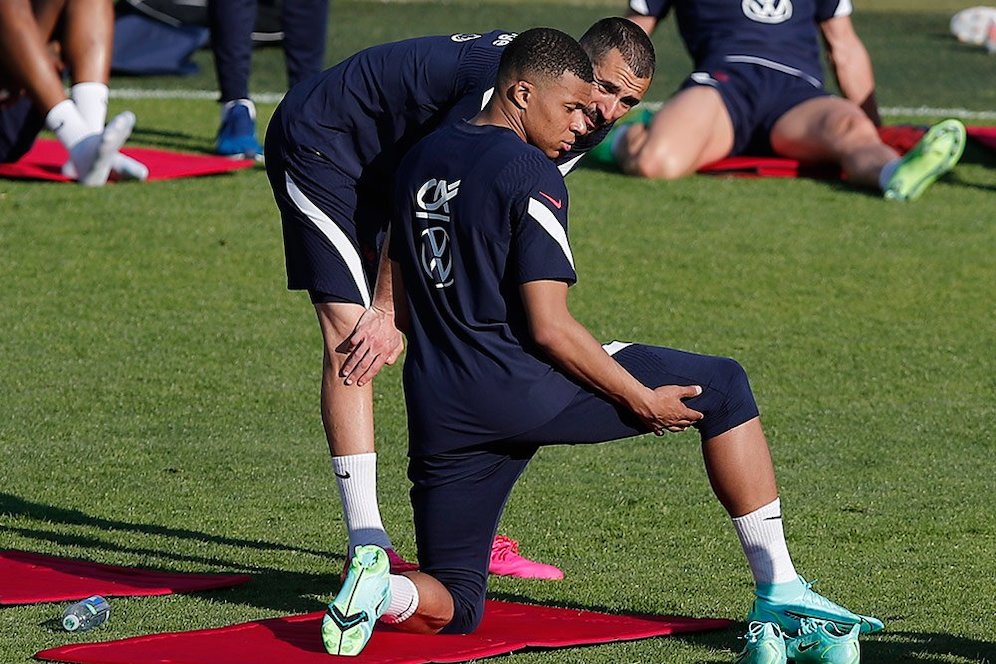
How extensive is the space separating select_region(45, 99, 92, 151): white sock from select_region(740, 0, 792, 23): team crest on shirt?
10.8ft

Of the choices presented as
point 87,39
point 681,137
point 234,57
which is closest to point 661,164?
point 681,137

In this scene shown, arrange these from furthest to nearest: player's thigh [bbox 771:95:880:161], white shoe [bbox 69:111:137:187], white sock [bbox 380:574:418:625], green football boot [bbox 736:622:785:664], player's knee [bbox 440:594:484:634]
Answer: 1. player's thigh [bbox 771:95:880:161]
2. white shoe [bbox 69:111:137:187]
3. player's knee [bbox 440:594:484:634]
4. white sock [bbox 380:574:418:625]
5. green football boot [bbox 736:622:785:664]

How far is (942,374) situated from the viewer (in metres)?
6.23

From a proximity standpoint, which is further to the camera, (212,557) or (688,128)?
(688,128)

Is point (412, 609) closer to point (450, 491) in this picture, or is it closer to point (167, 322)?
point (450, 491)

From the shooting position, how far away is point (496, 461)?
12.0 feet

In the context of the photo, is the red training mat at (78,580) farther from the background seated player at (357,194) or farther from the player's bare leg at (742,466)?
the player's bare leg at (742,466)

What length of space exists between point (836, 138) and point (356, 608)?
5.76 m

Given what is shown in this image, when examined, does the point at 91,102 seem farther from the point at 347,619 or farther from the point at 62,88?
the point at 347,619

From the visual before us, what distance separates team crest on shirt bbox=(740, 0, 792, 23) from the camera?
887 cm

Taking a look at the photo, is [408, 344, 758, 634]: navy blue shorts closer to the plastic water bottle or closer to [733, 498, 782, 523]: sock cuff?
[733, 498, 782, 523]: sock cuff

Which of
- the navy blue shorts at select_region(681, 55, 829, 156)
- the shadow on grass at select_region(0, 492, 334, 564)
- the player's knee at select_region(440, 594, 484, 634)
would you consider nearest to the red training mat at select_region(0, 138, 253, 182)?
the navy blue shorts at select_region(681, 55, 829, 156)

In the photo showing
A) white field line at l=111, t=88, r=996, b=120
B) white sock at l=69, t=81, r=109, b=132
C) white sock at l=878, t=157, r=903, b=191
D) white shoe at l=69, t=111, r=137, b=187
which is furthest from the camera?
white field line at l=111, t=88, r=996, b=120

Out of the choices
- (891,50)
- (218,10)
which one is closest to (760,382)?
(218,10)
